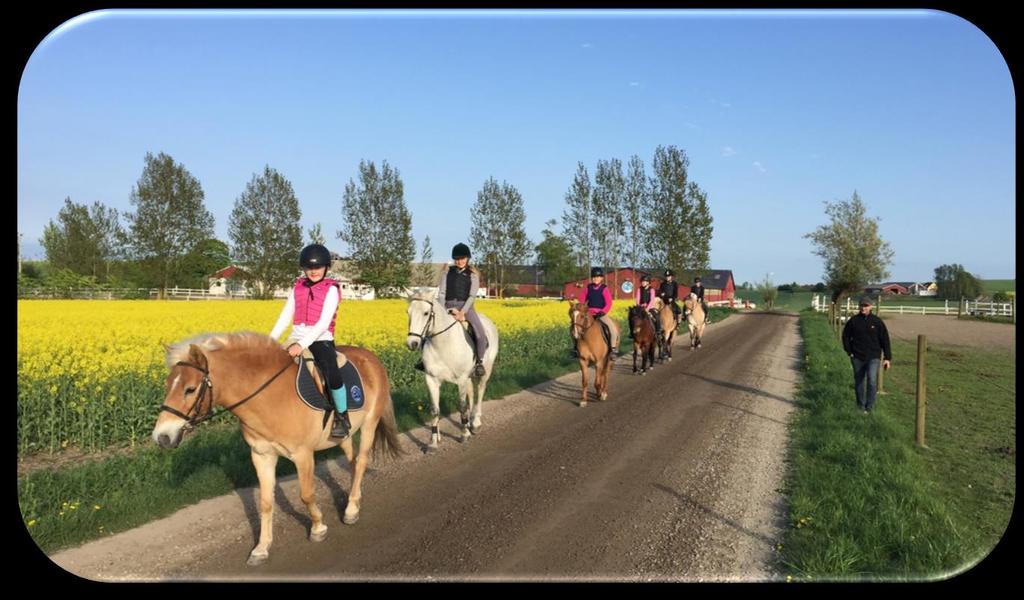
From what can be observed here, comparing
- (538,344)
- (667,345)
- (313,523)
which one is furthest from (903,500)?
(538,344)

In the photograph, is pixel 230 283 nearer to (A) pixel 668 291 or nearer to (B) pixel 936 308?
(A) pixel 668 291

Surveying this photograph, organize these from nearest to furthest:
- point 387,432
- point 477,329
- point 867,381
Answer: point 387,432 < point 477,329 < point 867,381

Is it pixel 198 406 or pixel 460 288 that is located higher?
pixel 460 288

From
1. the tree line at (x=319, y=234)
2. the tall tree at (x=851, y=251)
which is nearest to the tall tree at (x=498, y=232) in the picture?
the tree line at (x=319, y=234)

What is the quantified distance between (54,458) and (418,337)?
5.25m

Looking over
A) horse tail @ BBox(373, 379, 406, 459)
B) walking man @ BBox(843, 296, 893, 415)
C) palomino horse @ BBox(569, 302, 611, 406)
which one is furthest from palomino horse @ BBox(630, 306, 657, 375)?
horse tail @ BBox(373, 379, 406, 459)

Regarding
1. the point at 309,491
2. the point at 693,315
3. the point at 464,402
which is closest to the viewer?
the point at 309,491

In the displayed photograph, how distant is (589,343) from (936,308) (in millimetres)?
57206

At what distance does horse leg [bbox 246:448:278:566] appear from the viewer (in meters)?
4.63

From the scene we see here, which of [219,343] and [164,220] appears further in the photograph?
[164,220]

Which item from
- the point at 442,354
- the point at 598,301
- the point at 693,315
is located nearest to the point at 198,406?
the point at 442,354

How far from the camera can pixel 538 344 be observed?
2091cm

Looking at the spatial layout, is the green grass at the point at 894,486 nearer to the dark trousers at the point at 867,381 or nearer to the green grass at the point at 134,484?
the dark trousers at the point at 867,381

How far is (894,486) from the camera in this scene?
20.1 ft
